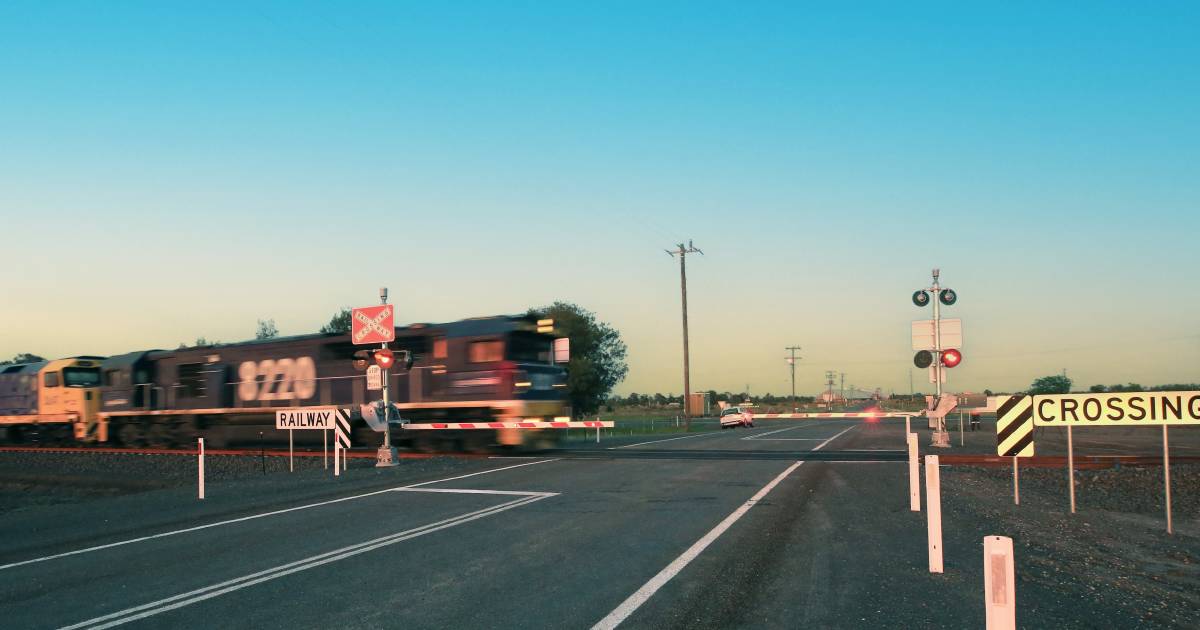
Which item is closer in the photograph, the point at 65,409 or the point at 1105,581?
the point at 1105,581

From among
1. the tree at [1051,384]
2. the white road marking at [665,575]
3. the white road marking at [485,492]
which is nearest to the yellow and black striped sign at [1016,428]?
the white road marking at [665,575]

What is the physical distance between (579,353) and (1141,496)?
184ft

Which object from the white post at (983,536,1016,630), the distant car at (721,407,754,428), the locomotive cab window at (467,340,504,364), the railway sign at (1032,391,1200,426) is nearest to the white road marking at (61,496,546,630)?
the white post at (983,536,1016,630)

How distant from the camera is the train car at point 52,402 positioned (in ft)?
117

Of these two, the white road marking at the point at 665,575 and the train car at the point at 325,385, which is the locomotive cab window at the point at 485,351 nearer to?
the train car at the point at 325,385

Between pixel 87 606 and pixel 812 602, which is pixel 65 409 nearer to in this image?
pixel 87 606

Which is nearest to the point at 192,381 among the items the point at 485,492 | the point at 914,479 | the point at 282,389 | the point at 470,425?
the point at 282,389

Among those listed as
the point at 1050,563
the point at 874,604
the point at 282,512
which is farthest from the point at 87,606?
the point at 1050,563

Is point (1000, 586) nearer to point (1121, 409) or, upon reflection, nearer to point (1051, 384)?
point (1121, 409)

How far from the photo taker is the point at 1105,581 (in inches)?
295

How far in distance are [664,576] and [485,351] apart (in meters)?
18.0

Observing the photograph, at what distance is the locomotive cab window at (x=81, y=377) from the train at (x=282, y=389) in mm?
45

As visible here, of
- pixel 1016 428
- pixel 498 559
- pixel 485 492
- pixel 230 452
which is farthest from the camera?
pixel 230 452

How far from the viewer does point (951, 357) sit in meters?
25.4
